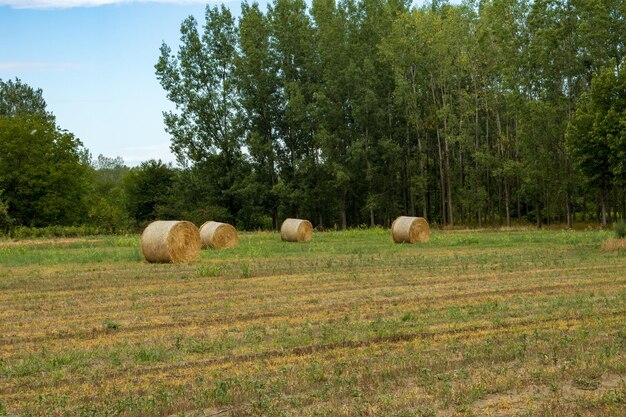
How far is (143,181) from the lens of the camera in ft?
261

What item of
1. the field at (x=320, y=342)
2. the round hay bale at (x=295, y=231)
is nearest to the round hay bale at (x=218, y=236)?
the round hay bale at (x=295, y=231)

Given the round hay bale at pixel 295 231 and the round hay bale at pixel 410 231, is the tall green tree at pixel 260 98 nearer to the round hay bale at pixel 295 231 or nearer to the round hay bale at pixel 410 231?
the round hay bale at pixel 295 231

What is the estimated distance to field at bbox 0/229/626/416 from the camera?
800cm

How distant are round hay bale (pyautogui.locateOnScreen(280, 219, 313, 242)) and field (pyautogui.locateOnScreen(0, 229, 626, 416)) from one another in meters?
17.1

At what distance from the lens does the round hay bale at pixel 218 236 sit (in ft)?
111

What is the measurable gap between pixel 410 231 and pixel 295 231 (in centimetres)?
663

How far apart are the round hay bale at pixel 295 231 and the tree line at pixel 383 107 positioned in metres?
18.2

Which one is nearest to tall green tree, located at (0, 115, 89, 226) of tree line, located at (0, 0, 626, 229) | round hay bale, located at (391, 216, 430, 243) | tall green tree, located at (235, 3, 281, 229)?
tree line, located at (0, 0, 626, 229)

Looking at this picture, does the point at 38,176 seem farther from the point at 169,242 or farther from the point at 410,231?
the point at 169,242

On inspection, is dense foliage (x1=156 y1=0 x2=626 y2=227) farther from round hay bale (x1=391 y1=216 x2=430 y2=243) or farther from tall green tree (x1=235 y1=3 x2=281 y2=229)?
round hay bale (x1=391 y1=216 x2=430 y2=243)

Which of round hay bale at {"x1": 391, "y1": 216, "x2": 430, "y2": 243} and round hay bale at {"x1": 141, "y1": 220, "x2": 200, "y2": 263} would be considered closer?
round hay bale at {"x1": 141, "y1": 220, "x2": 200, "y2": 263}

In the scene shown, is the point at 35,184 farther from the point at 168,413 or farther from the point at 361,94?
the point at 168,413

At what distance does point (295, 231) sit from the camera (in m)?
39.0

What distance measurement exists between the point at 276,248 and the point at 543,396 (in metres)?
25.6
